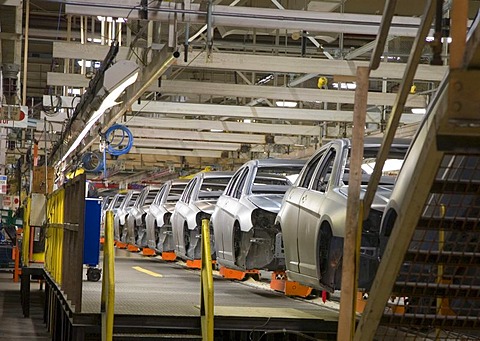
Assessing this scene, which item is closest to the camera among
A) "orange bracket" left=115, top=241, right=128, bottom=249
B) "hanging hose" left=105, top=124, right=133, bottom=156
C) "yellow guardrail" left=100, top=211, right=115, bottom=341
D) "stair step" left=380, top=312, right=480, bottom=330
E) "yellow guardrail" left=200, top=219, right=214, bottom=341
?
"stair step" left=380, top=312, right=480, bottom=330

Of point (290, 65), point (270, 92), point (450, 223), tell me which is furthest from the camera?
point (270, 92)

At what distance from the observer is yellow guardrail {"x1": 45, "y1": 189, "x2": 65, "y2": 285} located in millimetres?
11483

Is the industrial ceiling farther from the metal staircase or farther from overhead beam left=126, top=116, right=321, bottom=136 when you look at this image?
the metal staircase

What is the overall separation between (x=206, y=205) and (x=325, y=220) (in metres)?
6.93

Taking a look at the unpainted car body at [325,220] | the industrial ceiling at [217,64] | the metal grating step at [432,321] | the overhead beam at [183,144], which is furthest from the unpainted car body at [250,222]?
the overhead beam at [183,144]

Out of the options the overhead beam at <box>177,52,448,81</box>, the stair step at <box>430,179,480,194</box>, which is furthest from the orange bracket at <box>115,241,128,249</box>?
the stair step at <box>430,179,480,194</box>

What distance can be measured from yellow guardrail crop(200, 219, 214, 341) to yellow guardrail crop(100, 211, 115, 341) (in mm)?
768

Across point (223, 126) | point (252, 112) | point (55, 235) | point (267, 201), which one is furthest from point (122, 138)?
point (267, 201)

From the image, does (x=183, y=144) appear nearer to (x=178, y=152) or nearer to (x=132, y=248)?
(x=178, y=152)

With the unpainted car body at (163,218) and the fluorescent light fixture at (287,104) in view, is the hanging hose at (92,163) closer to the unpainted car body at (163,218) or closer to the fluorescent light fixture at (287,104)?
the unpainted car body at (163,218)

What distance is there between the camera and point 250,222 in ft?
36.0

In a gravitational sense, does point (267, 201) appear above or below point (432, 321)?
above

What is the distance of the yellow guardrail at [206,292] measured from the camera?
7766 mm

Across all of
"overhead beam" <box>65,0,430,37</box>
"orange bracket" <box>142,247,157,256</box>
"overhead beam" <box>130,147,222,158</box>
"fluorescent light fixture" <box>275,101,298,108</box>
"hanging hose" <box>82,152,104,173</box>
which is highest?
"fluorescent light fixture" <box>275,101,298,108</box>
